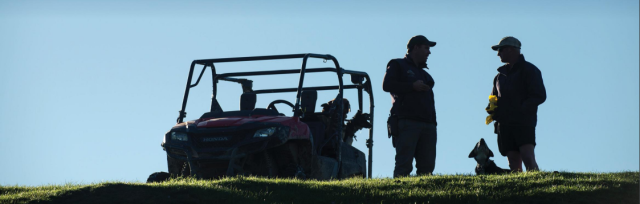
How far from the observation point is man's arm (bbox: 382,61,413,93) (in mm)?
11727

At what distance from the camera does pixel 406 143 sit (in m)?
11.7

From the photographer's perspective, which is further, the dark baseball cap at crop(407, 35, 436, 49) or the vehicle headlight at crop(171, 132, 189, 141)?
the vehicle headlight at crop(171, 132, 189, 141)

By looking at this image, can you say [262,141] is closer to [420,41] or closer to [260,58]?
[260,58]

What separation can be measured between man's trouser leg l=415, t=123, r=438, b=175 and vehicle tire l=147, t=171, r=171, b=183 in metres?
3.54

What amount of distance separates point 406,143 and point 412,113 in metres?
0.41

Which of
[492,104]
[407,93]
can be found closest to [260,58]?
[407,93]

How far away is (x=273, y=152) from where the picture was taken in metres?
12.6

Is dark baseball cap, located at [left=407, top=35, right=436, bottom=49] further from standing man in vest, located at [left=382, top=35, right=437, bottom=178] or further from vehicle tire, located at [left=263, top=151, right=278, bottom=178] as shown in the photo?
vehicle tire, located at [left=263, top=151, right=278, bottom=178]

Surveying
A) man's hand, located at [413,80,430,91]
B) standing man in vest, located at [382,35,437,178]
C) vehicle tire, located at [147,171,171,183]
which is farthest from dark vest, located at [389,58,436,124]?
vehicle tire, located at [147,171,171,183]

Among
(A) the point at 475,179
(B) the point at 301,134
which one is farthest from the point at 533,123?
(B) the point at 301,134

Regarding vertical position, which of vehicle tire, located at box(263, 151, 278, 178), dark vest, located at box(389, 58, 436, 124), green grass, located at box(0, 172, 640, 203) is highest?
dark vest, located at box(389, 58, 436, 124)

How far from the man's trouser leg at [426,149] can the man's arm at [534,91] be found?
151cm

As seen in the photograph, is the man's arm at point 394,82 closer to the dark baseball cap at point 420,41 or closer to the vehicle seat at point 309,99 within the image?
the dark baseball cap at point 420,41

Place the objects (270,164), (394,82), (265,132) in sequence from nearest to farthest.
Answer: (394,82)
(265,132)
(270,164)
